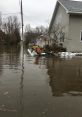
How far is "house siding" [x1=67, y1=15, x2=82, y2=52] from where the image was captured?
79.5 ft

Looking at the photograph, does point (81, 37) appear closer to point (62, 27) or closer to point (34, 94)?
point (62, 27)

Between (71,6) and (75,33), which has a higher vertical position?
(71,6)

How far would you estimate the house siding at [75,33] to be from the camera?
79.5ft

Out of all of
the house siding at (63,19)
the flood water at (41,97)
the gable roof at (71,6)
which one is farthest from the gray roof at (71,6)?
the flood water at (41,97)

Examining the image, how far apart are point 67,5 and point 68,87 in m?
18.8

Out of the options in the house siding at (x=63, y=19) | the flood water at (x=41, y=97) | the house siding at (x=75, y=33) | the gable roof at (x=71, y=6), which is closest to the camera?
the flood water at (x=41, y=97)

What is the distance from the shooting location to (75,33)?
24422 mm

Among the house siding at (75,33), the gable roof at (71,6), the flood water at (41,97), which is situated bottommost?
the flood water at (41,97)

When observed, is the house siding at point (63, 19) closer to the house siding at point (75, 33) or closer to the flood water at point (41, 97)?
the house siding at point (75, 33)

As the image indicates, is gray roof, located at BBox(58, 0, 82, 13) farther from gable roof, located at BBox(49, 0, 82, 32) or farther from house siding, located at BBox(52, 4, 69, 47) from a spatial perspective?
house siding, located at BBox(52, 4, 69, 47)

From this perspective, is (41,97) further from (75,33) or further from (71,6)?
(71,6)

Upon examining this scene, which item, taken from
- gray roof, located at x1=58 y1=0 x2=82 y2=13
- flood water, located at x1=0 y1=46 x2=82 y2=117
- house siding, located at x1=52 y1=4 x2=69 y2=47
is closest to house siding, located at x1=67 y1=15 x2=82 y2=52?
house siding, located at x1=52 y1=4 x2=69 y2=47

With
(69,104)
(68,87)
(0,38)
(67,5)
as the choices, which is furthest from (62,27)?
(0,38)

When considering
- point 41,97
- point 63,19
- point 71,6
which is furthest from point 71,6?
point 41,97
